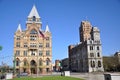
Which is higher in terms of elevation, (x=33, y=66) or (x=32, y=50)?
(x=32, y=50)

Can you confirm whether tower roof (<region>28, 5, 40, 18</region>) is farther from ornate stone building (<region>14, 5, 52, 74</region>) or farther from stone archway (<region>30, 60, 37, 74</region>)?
stone archway (<region>30, 60, 37, 74</region>)


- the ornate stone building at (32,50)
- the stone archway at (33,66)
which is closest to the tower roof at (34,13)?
the ornate stone building at (32,50)

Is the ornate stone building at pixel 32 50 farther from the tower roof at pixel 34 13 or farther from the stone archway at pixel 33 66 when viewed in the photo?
the tower roof at pixel 34 13

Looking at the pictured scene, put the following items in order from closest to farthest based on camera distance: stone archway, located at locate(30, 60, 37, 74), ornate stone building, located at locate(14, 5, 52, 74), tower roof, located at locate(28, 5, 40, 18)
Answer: ornate stone building, located at locate(14, 5, 52, 74) < stone archway, located at locate(30, 60, 37, 74) < tower roof, located at locate(28, 5, 40, 18)

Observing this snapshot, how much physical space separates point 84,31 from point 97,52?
147 ft

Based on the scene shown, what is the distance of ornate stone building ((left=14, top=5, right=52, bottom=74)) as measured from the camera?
83938mm

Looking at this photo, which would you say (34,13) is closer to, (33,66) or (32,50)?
(32,50)

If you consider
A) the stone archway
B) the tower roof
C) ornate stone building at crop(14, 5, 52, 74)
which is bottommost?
the stone archway

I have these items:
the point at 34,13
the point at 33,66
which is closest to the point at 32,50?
the point at 33,66

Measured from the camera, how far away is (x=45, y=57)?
85.8m

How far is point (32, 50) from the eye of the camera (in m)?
85.7

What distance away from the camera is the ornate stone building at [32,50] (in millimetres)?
83938

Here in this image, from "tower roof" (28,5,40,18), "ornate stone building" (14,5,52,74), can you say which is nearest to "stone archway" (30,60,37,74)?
"ornate stone building" (14,5,52,74)

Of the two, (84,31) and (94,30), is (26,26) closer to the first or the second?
(94,30)
